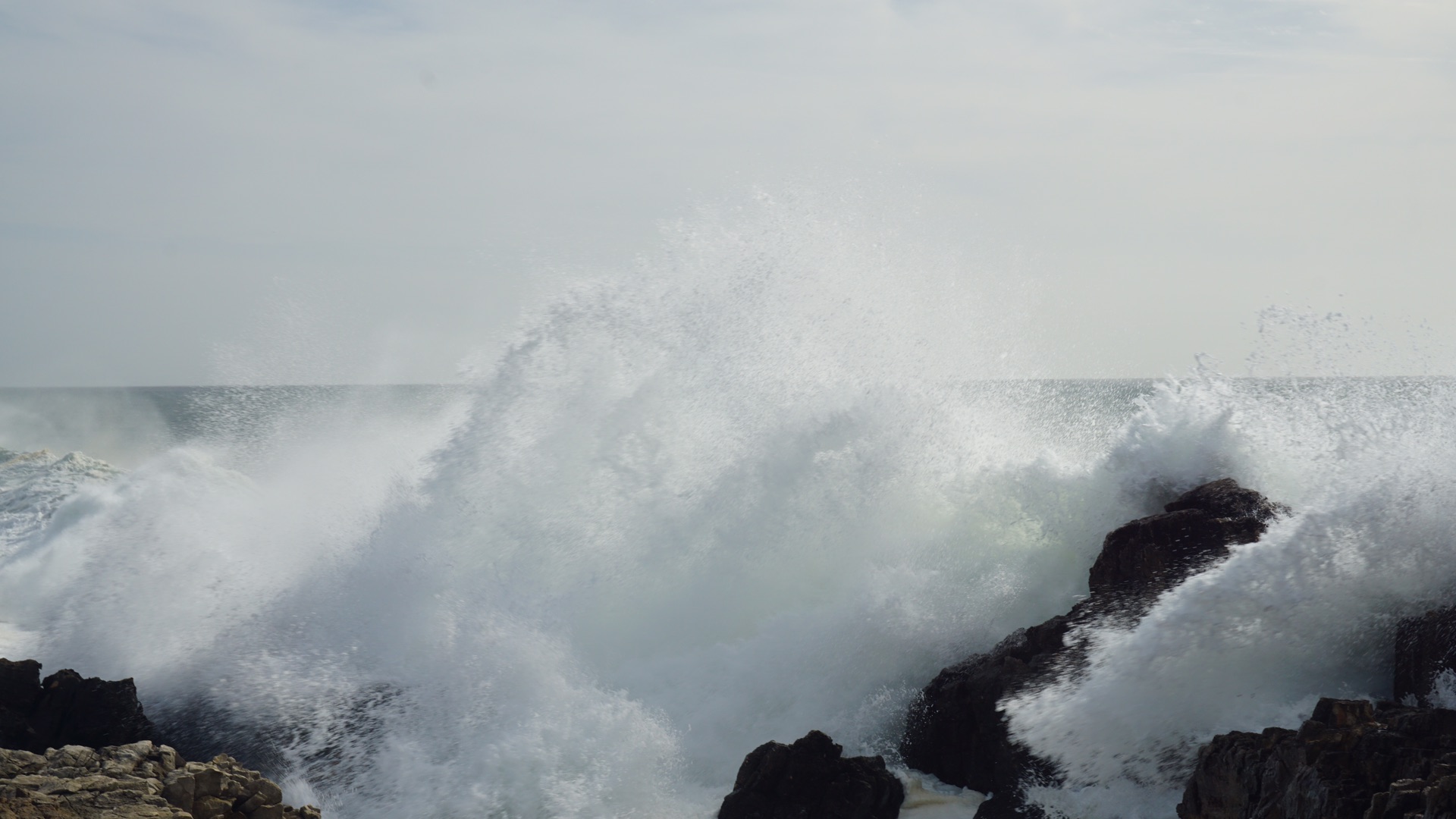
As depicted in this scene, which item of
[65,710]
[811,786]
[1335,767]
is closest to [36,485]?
[65,710]

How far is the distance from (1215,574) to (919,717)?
2270 millimetres

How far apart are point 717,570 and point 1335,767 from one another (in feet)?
18.1

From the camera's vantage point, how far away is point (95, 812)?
16.4 ft

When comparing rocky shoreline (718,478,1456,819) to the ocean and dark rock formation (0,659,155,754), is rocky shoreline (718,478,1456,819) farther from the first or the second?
dark rock formation (0,659,155,754)

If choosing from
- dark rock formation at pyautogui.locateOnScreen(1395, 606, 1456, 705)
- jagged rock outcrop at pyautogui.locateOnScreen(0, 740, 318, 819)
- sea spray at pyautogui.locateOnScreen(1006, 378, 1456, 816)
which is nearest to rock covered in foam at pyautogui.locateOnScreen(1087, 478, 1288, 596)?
sea spray at pyautogui.locateOnScreen(1006, 378, 1456, 816)

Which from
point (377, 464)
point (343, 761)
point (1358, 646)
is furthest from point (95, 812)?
point (377, 464)

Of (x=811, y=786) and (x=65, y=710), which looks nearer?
(x=811, y=786)

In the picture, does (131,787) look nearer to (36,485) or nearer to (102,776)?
(102,776)

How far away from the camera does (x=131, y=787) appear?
17.5 feet

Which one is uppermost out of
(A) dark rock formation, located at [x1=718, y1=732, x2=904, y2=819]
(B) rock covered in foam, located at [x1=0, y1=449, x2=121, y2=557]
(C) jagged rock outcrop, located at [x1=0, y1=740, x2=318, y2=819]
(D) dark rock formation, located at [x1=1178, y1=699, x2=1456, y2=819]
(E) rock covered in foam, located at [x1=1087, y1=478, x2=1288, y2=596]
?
(B) rock covered in foam, located at [x1=0, y1=449, x2=121, y2=557]

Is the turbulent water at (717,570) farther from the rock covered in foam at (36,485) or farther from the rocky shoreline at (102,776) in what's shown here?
the rock covered in foam at (36,485)

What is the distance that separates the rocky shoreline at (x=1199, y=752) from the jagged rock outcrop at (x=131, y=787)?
2828mm

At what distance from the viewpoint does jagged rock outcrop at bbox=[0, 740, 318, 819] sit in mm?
4973

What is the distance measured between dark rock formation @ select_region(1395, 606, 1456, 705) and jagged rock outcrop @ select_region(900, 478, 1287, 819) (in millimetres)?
1178
